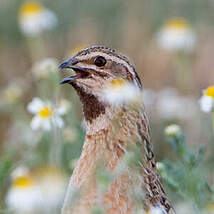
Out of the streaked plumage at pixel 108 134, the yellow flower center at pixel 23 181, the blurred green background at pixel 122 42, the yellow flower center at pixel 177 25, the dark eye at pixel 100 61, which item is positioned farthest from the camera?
the blurred green background at pixel 122 42

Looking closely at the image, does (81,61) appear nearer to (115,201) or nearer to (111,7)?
(115,201)

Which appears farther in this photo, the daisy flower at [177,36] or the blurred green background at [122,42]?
the blurred green background at [122,42]

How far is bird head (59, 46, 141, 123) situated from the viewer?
4.57 m

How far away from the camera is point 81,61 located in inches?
182

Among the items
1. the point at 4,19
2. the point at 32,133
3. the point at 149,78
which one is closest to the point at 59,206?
the point at 32,133

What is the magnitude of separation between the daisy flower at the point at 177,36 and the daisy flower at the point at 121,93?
4.05 meters

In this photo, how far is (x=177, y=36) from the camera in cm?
867

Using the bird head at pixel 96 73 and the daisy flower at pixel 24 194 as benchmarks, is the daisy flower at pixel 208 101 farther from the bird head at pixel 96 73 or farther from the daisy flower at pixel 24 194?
the daisy flower at pixel 24 194

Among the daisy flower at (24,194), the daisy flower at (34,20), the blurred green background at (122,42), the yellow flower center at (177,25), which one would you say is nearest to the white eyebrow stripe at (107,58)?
the daisy flower at (24,194)

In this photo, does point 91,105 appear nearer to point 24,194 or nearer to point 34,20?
point 24,194

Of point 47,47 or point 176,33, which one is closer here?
point 176,33

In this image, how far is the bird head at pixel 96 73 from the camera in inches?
180

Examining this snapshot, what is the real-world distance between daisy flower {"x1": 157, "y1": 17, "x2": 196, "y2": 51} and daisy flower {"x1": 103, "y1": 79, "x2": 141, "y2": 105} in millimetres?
4052

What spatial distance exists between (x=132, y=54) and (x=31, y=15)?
2.03 m
